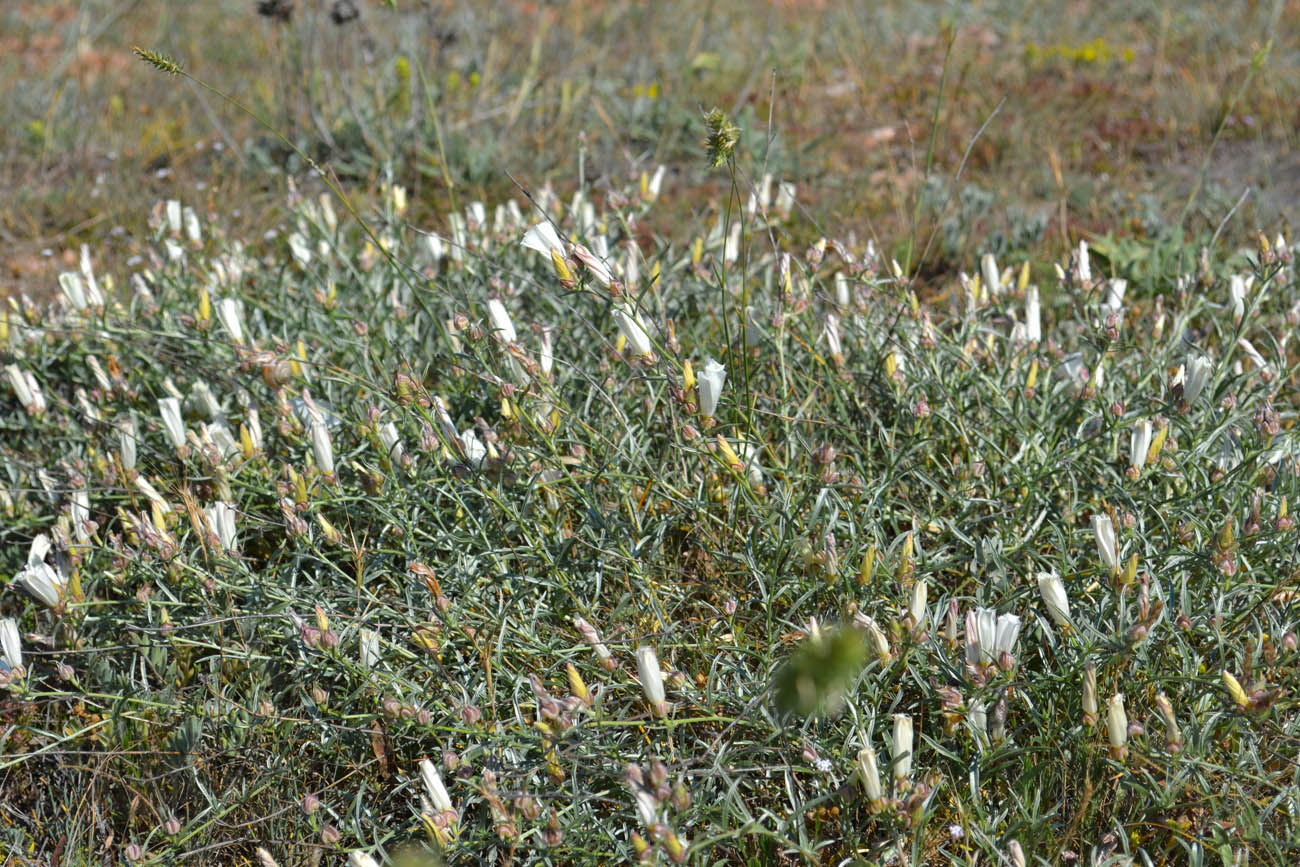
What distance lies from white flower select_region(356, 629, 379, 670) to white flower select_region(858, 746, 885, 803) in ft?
3.23

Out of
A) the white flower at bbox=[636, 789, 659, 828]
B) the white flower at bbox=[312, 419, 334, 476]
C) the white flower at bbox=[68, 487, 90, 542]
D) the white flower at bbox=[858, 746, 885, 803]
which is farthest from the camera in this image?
the white flower at bbox=[68, 487, 90, 542]

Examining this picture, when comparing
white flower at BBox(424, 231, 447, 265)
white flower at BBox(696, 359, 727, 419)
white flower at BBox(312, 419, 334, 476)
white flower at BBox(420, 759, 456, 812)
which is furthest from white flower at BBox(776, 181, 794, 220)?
white flower at BBox(420, 759, 456, 812)

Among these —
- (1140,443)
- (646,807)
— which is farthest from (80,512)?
(1140,443)

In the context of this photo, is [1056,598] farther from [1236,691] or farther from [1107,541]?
[1236,691]

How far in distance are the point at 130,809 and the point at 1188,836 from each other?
206 cm

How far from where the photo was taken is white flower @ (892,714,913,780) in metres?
1.75

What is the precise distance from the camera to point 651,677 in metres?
1.79

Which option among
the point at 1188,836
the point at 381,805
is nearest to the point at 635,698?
the point at 381,805

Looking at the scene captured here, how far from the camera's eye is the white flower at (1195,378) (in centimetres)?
225

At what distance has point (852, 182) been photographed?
5.24 metres

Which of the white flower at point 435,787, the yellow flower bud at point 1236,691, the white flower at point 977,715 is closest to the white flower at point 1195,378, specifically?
the yellow flower bud at point 1236,691

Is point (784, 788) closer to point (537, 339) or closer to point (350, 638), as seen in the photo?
Answer: point (350, 638)

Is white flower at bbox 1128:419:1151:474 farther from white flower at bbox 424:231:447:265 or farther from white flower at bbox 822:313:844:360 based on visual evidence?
white flower at bbox 424:231:447:265

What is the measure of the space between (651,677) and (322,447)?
1018 millimetres
